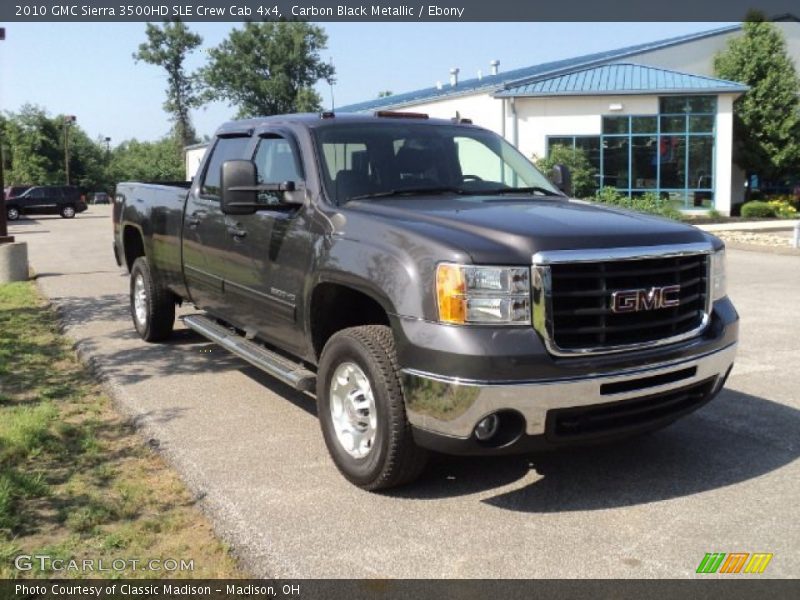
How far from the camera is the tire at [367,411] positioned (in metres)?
3.79

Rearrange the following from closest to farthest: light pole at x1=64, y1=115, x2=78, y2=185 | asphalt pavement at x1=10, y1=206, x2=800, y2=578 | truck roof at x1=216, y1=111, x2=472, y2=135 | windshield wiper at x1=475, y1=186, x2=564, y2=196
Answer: asphalt pavement at x1=10, y1=206, x2=800, y2=578 < windshield wiper at x1=475, y1=186, x2=564, y2=196 < truck roof at x1=216, y1=111, x2=472, y2=135 < light pole at x1=64, y1=115, x2=78, y2=185

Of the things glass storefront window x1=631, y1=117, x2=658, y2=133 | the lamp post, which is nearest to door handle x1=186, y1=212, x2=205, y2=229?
the lamp post

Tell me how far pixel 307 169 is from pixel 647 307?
86.1 inches

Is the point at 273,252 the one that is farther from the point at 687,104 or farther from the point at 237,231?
the point at 687,104

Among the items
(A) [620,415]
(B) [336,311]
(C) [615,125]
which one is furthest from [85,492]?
(C) [615,125]

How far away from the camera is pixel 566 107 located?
91.0 ft

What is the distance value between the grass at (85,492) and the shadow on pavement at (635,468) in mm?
1140

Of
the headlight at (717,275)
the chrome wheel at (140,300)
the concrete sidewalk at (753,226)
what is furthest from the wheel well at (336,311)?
the concrete sidewalk at (753,226)

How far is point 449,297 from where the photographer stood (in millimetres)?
3541

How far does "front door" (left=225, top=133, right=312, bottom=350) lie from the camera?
15.4 feet

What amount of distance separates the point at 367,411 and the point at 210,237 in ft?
7.89

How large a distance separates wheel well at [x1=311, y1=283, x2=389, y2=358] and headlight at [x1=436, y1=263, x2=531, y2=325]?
88 cm

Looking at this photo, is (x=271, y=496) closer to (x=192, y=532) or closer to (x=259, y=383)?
(x=192, y=532)

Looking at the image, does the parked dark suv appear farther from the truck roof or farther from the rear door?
the truck roof
